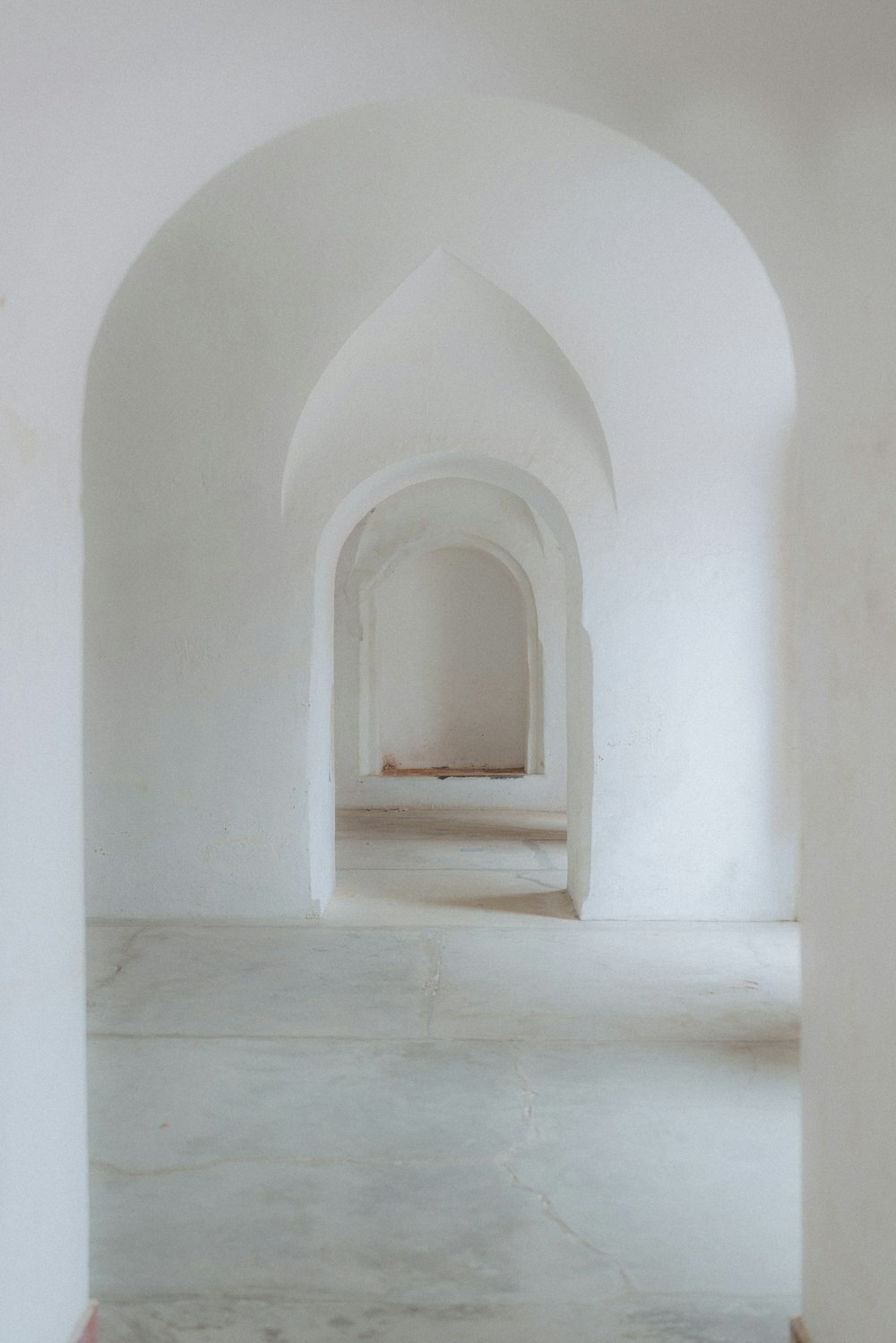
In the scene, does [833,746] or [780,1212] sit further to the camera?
[780,1212]

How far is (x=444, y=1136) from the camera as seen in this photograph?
3.84 m

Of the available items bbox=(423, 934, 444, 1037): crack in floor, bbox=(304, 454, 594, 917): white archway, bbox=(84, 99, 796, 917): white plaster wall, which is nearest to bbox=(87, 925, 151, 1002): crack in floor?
bbox=(84, 99, 796, 917): white plaster wall

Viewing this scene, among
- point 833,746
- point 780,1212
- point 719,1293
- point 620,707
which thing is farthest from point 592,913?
point 833,746

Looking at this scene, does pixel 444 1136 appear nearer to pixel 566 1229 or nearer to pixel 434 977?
pixel 566 1229

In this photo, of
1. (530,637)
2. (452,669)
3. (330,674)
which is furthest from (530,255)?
(452,669)

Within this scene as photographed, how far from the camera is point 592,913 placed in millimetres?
7125

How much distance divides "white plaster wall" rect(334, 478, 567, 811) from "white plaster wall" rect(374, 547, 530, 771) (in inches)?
64.1

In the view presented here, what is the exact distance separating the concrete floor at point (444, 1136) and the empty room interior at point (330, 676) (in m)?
0.02

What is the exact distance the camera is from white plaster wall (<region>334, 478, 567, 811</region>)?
1316 cm

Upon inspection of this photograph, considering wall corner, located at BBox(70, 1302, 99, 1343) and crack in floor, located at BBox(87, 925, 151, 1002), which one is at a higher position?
wall corner, located at BBox(70, 1302, 99, 1343)

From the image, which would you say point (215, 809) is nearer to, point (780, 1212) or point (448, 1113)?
point (448, 1113)

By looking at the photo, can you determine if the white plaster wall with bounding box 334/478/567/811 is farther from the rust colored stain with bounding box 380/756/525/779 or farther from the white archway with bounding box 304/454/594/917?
the white archway with bounding box 304/454/594/917

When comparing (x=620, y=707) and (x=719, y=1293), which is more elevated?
(x=620, y=707)

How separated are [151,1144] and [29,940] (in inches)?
72.2
